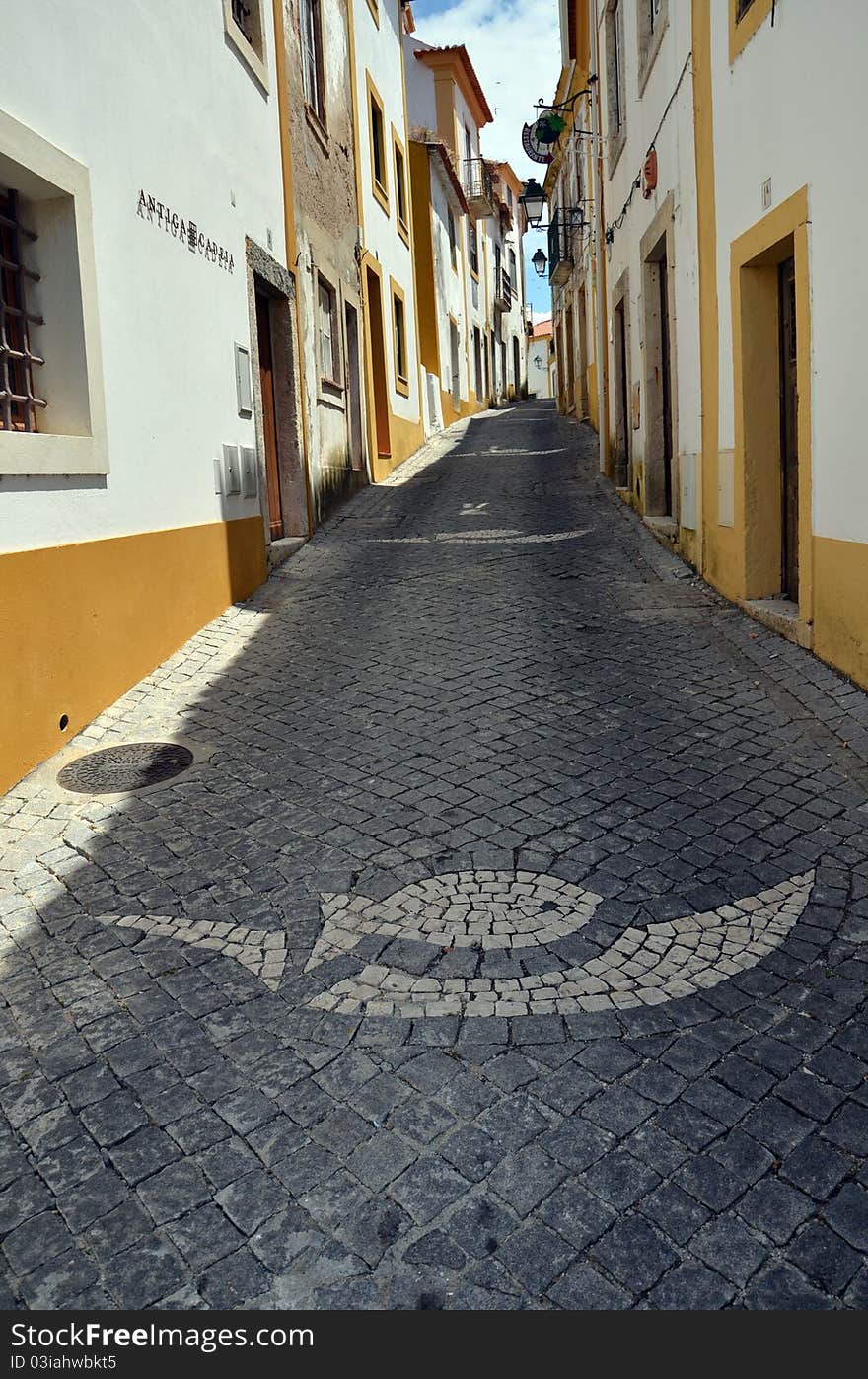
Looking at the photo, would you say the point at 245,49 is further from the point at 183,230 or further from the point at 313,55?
the point at 313,55

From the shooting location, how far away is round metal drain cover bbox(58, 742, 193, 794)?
5340 millimetres

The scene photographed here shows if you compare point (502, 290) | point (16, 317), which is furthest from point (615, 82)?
point (502, 290)

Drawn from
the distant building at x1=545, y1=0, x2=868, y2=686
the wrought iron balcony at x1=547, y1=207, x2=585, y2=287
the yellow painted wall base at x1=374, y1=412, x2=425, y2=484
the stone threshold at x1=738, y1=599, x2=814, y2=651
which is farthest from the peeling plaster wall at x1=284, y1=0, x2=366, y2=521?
the wrought iron balcony at x1=547, y1=207, x2=585, y2=287

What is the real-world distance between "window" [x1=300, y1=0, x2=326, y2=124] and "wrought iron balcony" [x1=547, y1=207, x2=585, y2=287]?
8319mm

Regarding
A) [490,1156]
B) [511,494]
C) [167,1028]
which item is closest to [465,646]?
[167,1028]

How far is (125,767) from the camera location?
5.58 metres

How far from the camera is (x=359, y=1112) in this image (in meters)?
2.89

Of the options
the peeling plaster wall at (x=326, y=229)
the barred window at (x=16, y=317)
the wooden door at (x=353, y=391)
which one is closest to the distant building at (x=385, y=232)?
the wooden door at (x=353, y=391)

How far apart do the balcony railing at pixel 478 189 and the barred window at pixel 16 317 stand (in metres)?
27.9

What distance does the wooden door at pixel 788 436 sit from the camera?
291 inches

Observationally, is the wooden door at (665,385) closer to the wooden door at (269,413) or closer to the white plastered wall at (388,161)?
the wooden door at (269,413)

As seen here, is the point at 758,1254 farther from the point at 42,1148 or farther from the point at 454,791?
the point at 454,791

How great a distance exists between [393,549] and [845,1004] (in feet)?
28.2

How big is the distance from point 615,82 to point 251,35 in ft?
17.6
